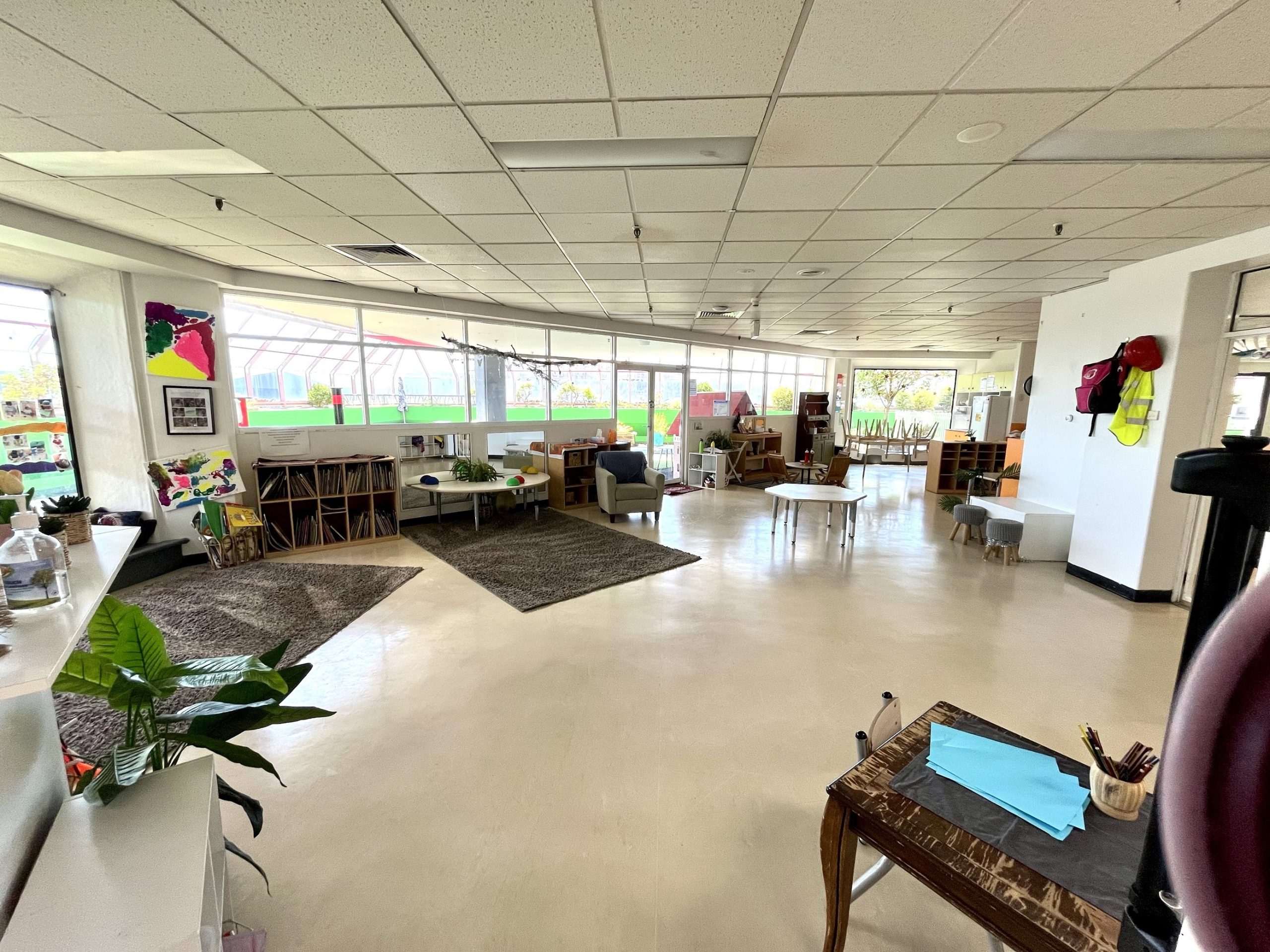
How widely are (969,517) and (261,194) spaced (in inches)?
264

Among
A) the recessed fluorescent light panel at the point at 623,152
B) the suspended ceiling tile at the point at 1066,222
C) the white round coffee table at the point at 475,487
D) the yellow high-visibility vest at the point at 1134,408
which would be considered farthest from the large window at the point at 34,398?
the yellow high-visibility vest at the point at 1134,408

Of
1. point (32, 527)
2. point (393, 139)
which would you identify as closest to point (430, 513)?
point (393, 139)

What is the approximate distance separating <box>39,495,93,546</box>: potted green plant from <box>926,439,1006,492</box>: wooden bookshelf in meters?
10.2

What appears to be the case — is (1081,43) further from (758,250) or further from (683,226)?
(758,250)

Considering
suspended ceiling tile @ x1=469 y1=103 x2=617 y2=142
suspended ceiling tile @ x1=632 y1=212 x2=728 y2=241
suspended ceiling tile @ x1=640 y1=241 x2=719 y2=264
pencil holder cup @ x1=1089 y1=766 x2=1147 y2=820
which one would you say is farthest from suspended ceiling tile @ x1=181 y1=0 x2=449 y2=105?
pencil holder cup @ x1=1089 y1=766 x2=1147 y2=820

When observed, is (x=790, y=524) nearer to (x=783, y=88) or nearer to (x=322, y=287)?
(x=783, y=88)

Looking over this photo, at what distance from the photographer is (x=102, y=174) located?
282cm

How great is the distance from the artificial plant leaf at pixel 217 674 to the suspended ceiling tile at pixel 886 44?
102 inches

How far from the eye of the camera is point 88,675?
142 cm

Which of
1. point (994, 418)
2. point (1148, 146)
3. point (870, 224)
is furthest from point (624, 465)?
point (994, 418)

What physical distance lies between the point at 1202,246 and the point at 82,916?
21.0ft

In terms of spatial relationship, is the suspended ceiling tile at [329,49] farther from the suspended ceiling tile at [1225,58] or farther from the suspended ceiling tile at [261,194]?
the suspended ceiling tile at [1225,58]

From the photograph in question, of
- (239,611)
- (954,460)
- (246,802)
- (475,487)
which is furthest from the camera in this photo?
(954,460)

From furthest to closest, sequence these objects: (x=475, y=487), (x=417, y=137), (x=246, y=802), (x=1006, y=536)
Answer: (x=475, y=487) < (x=1006, y=536) < (x=417, y=137) < (x=246, y=802)
